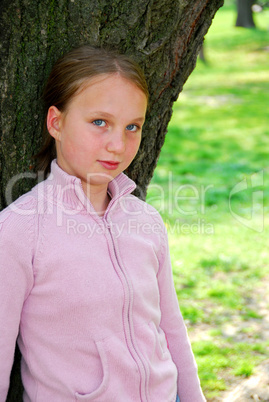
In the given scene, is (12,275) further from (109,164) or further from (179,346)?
(179,346)

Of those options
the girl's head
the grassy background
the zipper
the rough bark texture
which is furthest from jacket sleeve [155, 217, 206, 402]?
the grassy background

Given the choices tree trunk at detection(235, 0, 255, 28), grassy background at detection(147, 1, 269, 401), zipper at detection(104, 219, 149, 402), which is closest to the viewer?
zipper at detection(104, 219, 149, 402)

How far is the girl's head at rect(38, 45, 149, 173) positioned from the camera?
1.71 meters

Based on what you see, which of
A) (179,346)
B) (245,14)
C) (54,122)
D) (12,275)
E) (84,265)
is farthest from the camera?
(245,14)

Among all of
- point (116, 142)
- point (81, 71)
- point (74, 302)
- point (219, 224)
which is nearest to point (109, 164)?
point (116, 142)

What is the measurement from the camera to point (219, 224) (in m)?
5.45

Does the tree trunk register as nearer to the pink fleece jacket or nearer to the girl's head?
the girl's head

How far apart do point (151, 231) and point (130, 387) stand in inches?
20.7

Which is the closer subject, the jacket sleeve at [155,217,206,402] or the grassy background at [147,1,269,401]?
the jacket sleeve at [155,217,206,402]

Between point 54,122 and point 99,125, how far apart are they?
0.18m

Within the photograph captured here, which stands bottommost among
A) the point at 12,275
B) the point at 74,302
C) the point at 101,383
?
the point at 101,383

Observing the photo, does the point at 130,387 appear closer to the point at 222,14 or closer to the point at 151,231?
the point at 151,231

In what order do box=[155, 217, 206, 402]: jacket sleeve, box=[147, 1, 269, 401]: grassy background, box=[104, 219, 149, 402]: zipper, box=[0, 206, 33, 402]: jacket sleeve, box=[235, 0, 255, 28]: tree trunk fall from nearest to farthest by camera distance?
1. box=[0, 206, 33, 402]: jacket sleeve
2. box=[104, 219, 149, 402]: zipper
3. box=[155, 217, 206, 402]: jacket sleeve
4. box=[147, 1, 269, 401]: grassy background
5. box=[235, 0, 255, 28]: tree trunk

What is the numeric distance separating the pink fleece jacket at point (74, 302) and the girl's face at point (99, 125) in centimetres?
7
